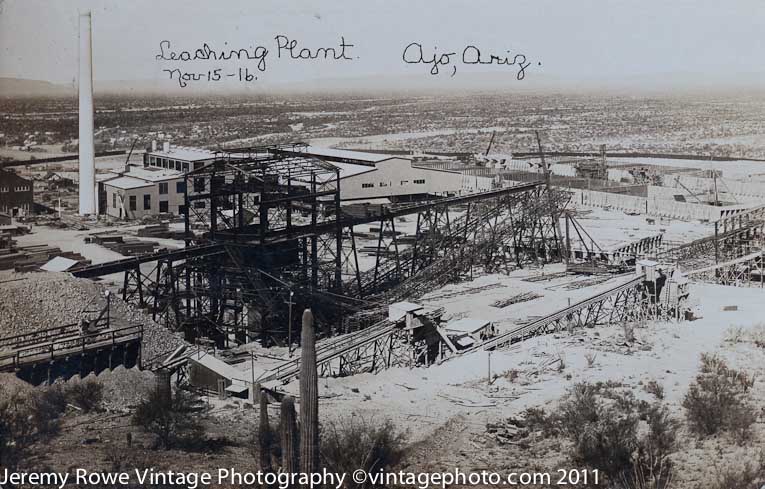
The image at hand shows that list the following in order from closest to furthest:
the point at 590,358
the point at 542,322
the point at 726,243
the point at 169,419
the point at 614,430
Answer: the point at 614,430 → the point at 169,419 → the point at 590,358 → the point at 542,322 → the point at 726,243

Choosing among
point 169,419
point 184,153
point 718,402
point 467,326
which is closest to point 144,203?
point 184,153

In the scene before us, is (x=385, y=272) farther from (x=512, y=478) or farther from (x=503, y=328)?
(x=512, y=478)

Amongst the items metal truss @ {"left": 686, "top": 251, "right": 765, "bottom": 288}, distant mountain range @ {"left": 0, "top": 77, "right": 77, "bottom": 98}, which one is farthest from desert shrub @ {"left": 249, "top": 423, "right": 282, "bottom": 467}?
metal truss @ {"left": 686, "top": 251, "right": 765, "bottom": 288}

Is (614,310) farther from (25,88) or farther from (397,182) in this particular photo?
(25,88)

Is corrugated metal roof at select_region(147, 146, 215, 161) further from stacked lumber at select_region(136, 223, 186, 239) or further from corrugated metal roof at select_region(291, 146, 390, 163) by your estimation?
corrugated metal roof at select_region(291, 146, 390, 163)

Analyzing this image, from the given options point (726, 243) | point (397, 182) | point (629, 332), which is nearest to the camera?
point (629, 332)

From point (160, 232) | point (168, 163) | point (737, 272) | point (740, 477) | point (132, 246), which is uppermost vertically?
point (168, 163)

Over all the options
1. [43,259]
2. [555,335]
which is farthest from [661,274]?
[43,259]
